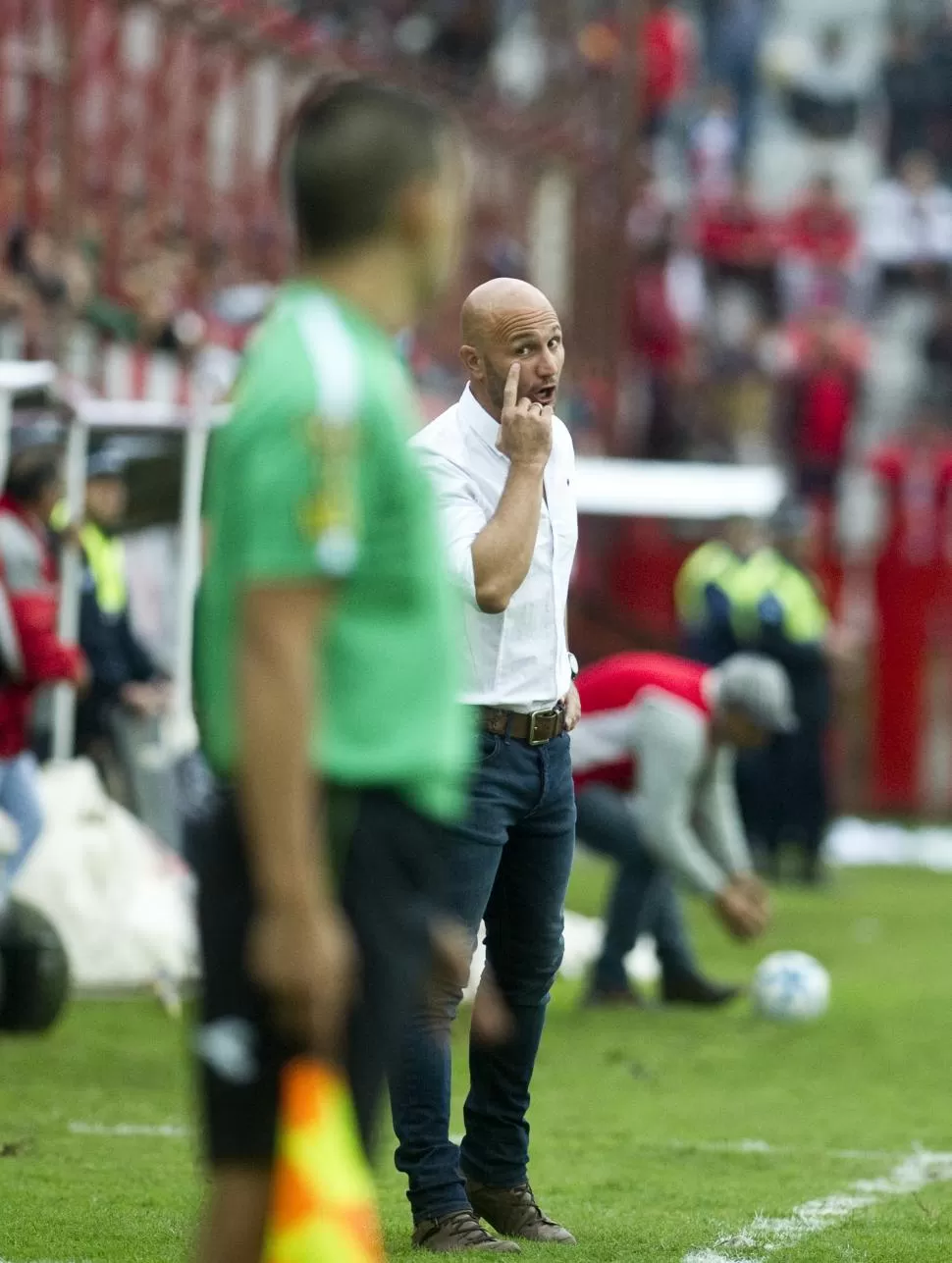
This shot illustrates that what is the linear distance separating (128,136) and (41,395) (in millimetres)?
5987

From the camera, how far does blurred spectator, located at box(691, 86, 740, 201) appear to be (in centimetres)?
2652

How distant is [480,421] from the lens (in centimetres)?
537

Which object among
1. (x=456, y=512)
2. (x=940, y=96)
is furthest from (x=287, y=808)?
(x=940, y=96)

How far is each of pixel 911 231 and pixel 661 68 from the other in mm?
3572

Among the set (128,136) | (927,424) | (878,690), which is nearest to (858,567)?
(878,690)

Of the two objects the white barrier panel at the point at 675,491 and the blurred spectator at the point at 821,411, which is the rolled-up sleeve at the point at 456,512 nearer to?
the white barrier panel at the point at 675,491

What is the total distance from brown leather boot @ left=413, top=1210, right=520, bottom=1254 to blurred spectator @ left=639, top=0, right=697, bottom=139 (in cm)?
2204

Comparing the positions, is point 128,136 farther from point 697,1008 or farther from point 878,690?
point 697,1008

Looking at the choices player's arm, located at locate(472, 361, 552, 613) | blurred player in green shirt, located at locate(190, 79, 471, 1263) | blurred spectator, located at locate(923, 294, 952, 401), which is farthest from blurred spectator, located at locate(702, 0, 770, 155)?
blurred player in green shirt, located at locate(190, 79, 471, 1263)

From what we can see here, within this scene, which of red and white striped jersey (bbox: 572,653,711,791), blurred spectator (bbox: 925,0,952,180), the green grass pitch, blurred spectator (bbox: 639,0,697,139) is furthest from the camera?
blurred spectator (bbox: 639,0,697,139)

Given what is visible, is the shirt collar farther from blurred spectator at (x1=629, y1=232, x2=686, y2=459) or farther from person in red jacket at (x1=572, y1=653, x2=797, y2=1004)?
blurred spectator at (x1=629, y1=232, x2=686, y2=459)

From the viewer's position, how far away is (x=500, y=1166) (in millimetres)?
5555

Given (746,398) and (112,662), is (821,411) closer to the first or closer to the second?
(746,398)

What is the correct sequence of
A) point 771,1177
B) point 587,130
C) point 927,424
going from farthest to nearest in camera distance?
1. point 587,130
2. point 927,424
3. point 771,1177
